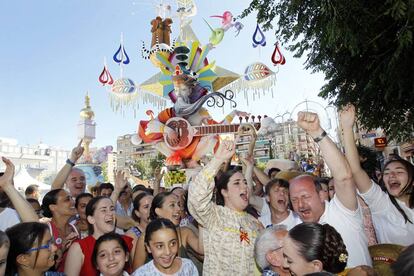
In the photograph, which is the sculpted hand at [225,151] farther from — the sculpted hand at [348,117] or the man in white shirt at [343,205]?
the sculpted hand at [348,117]

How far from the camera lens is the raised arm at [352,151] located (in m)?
2.50

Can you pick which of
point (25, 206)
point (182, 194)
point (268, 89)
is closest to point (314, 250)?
point (25, 206)

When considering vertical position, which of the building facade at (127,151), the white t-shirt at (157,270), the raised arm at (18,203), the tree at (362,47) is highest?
the building facade at (127,151)

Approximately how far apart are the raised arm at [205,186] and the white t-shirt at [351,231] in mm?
877

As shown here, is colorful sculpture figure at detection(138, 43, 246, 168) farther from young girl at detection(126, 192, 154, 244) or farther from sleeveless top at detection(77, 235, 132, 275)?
sleeveless top at detection(77, 235, 132, 275)

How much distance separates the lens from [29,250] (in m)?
2.33

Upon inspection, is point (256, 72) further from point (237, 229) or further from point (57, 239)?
point (237, 229)

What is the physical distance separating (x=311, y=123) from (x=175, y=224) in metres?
1.77

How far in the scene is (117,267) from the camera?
9.04ft

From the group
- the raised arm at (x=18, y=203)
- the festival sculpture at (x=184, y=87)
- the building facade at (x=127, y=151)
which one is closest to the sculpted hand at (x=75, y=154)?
the raised arm at (x=18, y=203)

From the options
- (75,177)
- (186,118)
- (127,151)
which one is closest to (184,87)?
(186,118)

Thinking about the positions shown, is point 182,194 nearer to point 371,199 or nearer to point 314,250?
point 371,199

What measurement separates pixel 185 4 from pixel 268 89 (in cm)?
855

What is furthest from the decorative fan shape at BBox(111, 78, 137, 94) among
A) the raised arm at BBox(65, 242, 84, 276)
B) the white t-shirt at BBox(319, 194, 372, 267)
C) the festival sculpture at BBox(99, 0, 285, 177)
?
the white t-shirt at BBox(319, 194, 372, 267)
